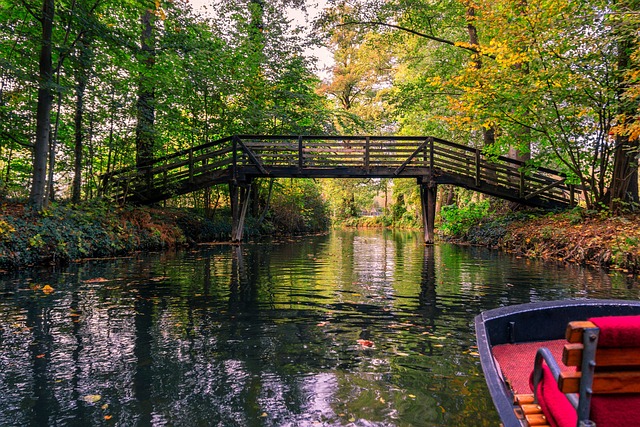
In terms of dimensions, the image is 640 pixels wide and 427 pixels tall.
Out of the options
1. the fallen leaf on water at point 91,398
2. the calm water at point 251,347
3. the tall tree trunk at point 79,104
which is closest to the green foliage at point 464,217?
the calm water at point 251,347

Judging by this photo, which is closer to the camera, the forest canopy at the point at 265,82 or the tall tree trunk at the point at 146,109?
the forest canopy at the point at 265,82

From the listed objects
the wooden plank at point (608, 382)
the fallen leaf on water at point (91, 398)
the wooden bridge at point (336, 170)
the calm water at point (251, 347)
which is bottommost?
the fallen leaf on water at point (91, 398)

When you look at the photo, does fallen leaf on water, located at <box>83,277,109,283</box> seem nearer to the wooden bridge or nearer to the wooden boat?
the wooden boat

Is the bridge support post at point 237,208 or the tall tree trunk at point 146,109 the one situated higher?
the tall tree trunk at point 146,109

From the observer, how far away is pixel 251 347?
4668mm

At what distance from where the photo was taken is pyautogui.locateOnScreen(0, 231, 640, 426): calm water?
10.6ft

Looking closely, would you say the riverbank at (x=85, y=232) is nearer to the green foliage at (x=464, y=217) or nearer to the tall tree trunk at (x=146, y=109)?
the tall tree trunk at (x=146, y=109)

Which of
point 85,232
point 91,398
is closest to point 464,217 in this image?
point 85,232

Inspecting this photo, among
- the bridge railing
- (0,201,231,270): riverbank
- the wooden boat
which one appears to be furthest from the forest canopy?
the wooden boat

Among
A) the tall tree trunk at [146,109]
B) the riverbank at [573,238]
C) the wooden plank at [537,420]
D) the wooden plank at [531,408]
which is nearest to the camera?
the wooden plank at [537,420]

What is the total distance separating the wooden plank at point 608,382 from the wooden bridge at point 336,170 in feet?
49.3

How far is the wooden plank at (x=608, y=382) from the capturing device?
1867 millimetres

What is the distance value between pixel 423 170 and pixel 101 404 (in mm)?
15471

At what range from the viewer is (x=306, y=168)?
16875 mm
